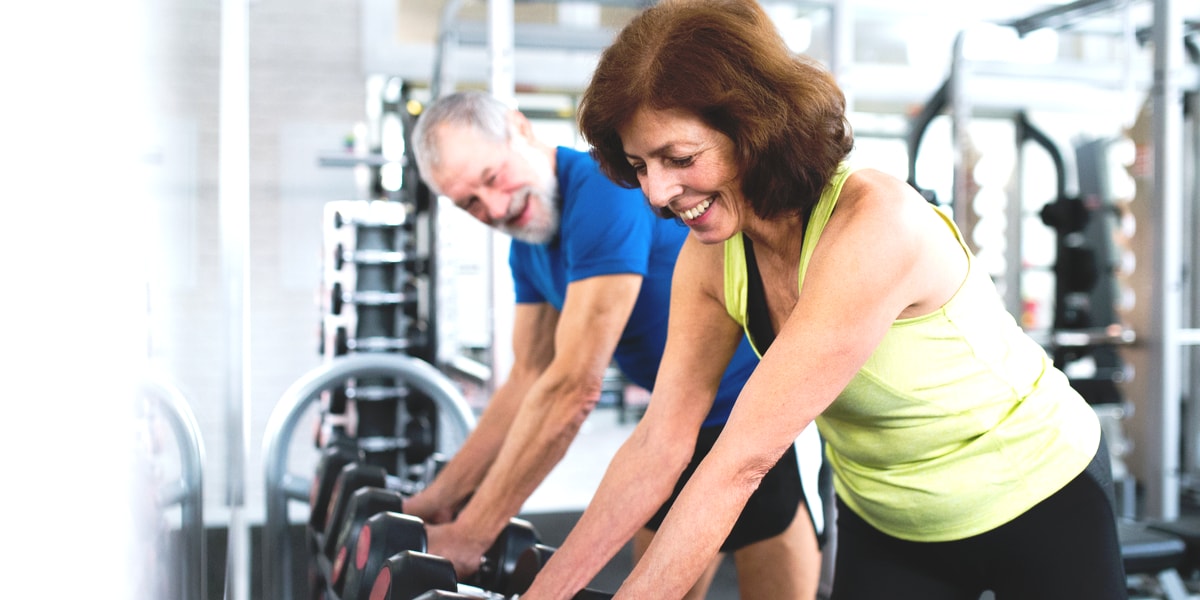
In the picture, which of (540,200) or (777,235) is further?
(540,200)

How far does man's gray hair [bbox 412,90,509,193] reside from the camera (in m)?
1.56

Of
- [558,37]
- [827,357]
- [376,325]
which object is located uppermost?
[558,37]

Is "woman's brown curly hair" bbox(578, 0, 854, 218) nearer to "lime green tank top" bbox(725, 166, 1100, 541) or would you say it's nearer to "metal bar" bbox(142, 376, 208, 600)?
"lime green tank top" bbox(725, 166, 1100, 541)

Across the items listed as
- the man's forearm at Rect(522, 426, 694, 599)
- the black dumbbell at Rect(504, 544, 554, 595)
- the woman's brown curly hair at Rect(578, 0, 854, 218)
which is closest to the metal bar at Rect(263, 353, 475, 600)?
the black dumbbell at Rect(504, 544, 554, 595)

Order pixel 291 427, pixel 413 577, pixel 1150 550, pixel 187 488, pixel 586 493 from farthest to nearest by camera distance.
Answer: pixel 586 493 < pixel 291 427 < pixel 1150 550 < pixel 187 488 < pixel 413 577

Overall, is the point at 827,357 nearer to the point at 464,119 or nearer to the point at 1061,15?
the point at 464,119

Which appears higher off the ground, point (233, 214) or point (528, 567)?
point (233, 214)

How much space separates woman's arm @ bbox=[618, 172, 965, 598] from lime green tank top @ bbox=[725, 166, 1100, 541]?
0.08 m

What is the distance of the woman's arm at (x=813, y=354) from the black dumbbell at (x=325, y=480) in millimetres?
1496

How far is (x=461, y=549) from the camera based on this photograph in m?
1.53

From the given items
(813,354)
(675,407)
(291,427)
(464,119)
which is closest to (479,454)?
(464,119)

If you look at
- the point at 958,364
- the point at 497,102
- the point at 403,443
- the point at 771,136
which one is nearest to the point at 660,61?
the point at 771,136

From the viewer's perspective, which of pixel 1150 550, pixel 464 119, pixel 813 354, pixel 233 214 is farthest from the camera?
pixel 1150 550

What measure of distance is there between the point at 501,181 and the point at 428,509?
0.70 m
